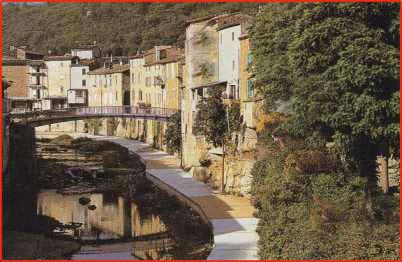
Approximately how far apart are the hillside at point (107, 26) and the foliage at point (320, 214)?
279ft

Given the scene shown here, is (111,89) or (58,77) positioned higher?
(58,77)

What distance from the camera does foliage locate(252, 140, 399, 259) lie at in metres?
23.0

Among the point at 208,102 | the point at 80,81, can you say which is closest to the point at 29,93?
the point at 80,81

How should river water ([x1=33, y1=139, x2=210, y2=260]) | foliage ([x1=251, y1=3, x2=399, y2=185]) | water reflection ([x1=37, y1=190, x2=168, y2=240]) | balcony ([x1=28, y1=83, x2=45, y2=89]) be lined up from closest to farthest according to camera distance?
foliage ([x1=251, y1=3, x2=399, y2=185]) < river water ([x1=33, y1=139, x2=210, y2=260]) < water reflection ([x1=37, y1=190, x2=168, y2=240]) < balcony ([x1=28, y1=83, x2=45, y2=89])

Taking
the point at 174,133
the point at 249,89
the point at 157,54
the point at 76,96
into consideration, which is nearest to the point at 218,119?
the point at 249,89

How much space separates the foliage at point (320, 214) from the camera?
2303cm

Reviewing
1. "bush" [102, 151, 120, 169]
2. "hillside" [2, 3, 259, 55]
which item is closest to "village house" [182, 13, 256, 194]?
"bush" [102, 151, 120, 169]

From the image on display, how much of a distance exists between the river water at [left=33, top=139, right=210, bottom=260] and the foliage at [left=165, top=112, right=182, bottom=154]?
1513 cm

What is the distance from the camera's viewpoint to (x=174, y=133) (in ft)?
205

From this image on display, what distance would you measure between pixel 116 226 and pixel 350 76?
1727cm

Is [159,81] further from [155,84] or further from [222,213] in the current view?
[222,213]

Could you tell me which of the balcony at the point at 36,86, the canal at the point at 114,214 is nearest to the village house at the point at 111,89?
the balcony at the point at 36,86

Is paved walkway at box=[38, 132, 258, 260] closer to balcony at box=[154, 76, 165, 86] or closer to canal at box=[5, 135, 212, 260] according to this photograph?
canal at box=[5, 135, 212, 260]

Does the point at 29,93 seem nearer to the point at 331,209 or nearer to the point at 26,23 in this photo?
the point at 26,23
